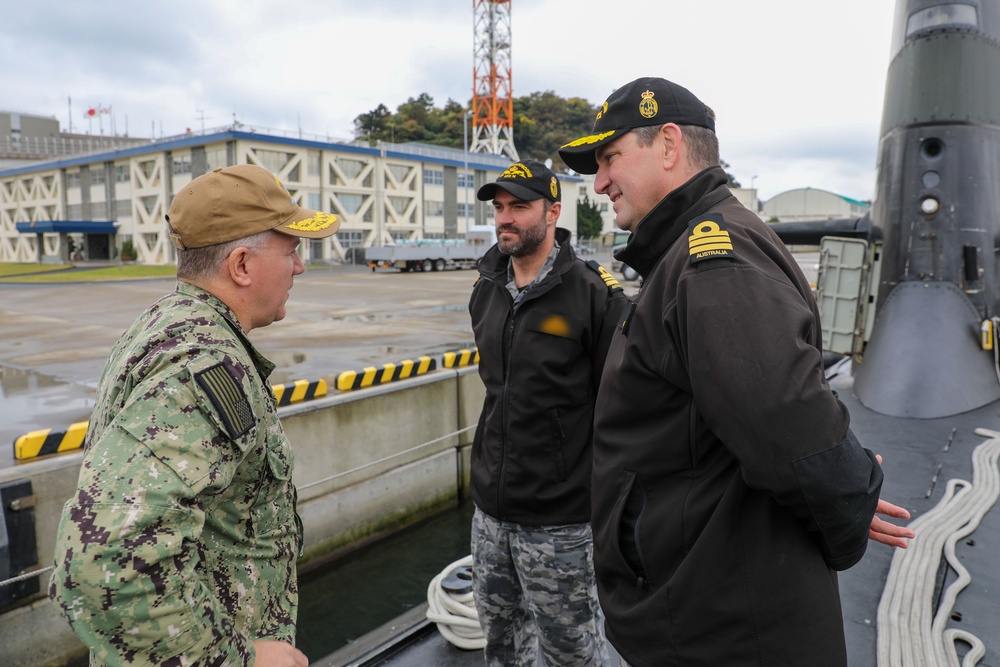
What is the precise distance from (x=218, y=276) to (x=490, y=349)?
4.78 feet

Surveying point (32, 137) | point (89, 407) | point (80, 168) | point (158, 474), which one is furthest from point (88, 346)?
point (32, 137)

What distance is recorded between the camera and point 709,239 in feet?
4.99

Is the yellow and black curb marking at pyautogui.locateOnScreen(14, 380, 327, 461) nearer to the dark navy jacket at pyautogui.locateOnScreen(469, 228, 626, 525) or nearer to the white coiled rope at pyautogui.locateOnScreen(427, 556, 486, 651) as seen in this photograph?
the white coiled rope at pyautogui.locateOnScreen(427, 556, 486, 651)

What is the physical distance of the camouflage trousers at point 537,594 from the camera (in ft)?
8.71

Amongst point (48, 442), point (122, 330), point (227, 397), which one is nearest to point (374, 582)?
point (48, 442)

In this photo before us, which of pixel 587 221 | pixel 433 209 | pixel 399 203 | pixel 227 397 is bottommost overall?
pixel 227 397

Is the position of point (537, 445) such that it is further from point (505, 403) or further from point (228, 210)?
point (228, 210)

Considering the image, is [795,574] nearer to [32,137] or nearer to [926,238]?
[926,238]

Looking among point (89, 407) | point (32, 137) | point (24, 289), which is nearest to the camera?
point (89, 407)

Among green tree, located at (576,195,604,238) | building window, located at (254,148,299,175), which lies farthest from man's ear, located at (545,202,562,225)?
green tree, located at (576,195,604,238)

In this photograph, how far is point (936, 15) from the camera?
5.71m

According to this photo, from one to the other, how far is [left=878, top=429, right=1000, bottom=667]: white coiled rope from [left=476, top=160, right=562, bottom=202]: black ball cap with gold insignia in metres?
2.28

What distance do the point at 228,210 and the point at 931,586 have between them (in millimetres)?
3238

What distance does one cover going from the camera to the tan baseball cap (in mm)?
1631
